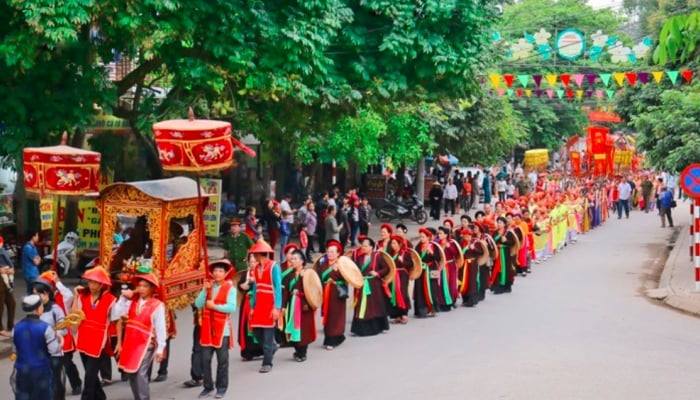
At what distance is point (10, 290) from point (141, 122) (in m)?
3.69

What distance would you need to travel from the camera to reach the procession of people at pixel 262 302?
34.4 feet

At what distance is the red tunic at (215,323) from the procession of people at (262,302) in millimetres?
11

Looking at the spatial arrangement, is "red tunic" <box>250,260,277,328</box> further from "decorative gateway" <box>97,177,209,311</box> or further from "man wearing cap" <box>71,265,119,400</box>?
"man wearing cap" <box>71,265,119,400</box>

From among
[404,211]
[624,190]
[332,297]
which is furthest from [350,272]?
[624,190]

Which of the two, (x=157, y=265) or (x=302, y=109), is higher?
(x=302, y=109)

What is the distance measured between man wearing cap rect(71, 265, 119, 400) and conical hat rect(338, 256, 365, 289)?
4.07m

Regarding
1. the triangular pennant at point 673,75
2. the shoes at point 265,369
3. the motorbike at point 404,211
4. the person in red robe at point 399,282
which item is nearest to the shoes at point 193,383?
the shoes at point 265,369

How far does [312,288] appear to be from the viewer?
1343 centimetres

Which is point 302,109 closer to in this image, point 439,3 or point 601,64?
point 439,3

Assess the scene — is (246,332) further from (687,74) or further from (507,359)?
→ (687,74)

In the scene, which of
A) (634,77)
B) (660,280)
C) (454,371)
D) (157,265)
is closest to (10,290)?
(157,265)

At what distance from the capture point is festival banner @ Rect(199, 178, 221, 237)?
20953 mm

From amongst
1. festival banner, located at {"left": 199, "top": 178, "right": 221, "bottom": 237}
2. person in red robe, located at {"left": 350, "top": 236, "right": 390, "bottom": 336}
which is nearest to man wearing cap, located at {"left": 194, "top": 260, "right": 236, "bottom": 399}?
person in red robe, located at {"left": 350, "top": 236, "right": 390, "bottom": 336}

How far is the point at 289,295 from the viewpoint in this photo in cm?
1345
